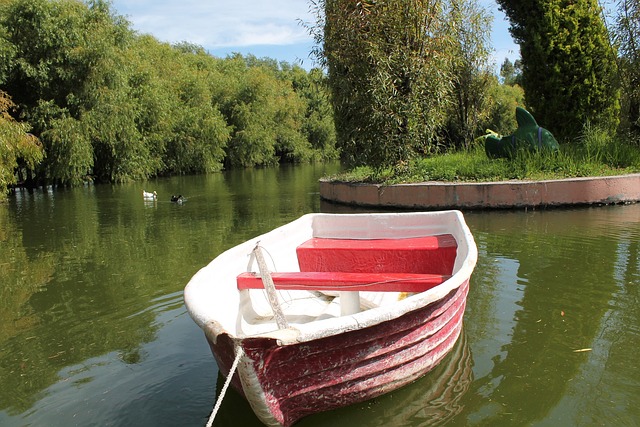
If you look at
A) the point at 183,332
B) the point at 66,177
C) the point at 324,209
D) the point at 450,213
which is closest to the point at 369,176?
the point at 324,209

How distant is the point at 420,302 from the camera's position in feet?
10.6

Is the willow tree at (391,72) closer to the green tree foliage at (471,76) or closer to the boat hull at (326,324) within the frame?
the green tree foliage at (471,76)

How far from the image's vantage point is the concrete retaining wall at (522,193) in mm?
12133

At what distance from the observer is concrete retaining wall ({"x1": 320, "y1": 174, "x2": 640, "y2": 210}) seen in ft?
39.8

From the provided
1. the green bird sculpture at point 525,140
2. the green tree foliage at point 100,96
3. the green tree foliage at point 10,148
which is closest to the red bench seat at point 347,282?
the green bird sculpture at point 525,140

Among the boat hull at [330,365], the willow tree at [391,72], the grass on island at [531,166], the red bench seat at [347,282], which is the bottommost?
the boat hull at [330,365]

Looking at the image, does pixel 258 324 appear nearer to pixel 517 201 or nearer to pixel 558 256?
pixel 558 256

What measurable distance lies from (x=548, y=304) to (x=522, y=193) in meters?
7.22

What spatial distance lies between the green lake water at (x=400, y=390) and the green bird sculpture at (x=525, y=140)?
4447mm

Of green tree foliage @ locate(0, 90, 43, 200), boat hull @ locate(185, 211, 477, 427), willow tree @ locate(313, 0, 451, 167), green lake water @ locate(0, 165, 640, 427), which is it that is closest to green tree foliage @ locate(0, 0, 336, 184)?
willow tree @ locate(313, 0, 451, 167)

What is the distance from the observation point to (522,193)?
12.3m

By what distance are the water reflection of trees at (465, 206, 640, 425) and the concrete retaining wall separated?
150 cm

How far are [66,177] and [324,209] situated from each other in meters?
16.8

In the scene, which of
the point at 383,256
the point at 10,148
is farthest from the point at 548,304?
the point at 10,148
